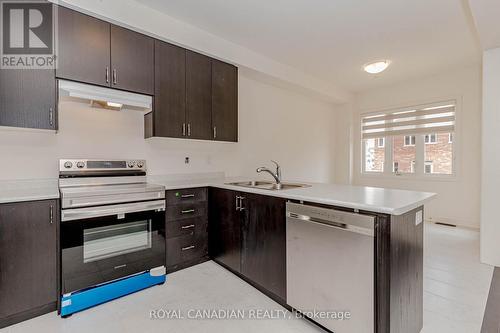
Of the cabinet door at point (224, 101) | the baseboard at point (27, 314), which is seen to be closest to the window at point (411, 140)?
the cabinet door at point (224, 101)

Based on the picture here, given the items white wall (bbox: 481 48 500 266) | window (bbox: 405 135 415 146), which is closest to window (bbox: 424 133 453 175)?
window (bbox: 405 135 415 146)

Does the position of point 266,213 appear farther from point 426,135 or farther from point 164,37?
point 426,135

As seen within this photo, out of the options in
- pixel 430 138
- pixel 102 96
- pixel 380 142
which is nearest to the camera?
pixel 102 96

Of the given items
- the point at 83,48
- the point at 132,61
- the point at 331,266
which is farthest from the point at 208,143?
the point at 331,266

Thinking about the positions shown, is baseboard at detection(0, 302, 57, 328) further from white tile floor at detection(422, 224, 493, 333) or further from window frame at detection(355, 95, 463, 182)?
window frame at detection(355, 95, 463, 182)

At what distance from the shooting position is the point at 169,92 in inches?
104

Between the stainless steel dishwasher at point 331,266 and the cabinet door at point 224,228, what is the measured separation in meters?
0.71

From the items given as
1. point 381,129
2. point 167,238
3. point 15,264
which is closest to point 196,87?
point 167,238

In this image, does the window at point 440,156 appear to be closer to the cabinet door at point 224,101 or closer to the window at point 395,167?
the window at point 395,167

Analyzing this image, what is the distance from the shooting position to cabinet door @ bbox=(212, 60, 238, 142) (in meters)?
3.01

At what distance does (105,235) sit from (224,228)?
3.60ft

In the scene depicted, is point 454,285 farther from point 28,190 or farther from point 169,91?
point 28,190

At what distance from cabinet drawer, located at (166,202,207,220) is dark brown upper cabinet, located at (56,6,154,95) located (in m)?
1.23

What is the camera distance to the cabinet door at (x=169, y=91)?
2.55 metres
